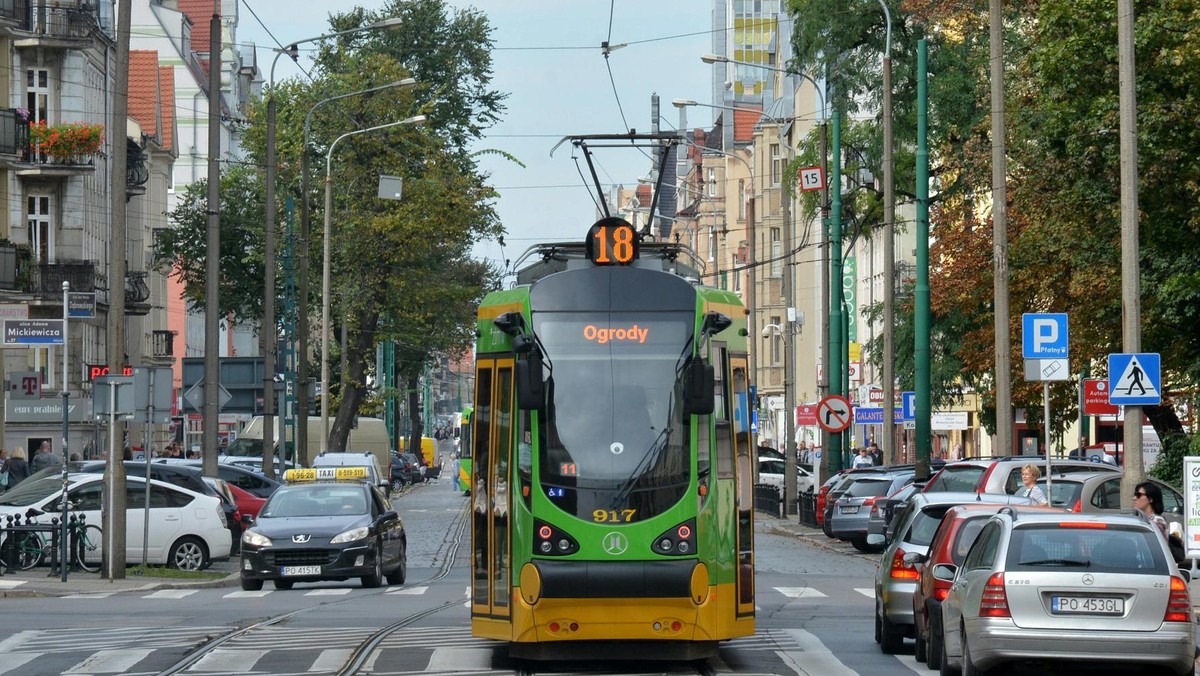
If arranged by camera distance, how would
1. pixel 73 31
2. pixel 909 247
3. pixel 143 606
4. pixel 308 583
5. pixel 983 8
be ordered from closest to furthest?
1. pixel 143 606
2. pixel 308 583
3. pixel 983 8
4. pixel 73 31
5. pixel 909 247

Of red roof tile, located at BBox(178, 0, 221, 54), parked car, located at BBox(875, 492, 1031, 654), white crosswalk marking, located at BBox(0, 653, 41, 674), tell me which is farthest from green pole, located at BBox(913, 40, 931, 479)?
red roof tile, located at BBox(178, 0, 221, 54)

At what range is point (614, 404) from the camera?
1680 centimetres

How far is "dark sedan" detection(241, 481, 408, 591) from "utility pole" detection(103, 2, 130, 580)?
179cm

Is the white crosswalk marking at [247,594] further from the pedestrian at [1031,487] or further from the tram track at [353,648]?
the pedestrian at [1031,487]

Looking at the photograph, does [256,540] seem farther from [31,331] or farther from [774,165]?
[774,165]

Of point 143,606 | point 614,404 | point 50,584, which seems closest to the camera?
point 614,404

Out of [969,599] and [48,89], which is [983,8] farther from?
[969,599]

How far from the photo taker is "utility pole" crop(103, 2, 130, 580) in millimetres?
29344


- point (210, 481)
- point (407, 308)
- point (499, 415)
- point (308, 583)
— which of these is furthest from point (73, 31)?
point (499, 415)

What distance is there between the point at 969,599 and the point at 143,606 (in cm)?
1344

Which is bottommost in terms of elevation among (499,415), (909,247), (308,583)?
(308,583)

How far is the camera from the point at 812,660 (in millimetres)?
18062

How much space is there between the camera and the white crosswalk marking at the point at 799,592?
27484 mm

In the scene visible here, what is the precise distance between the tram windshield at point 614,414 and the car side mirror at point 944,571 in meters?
2.43
